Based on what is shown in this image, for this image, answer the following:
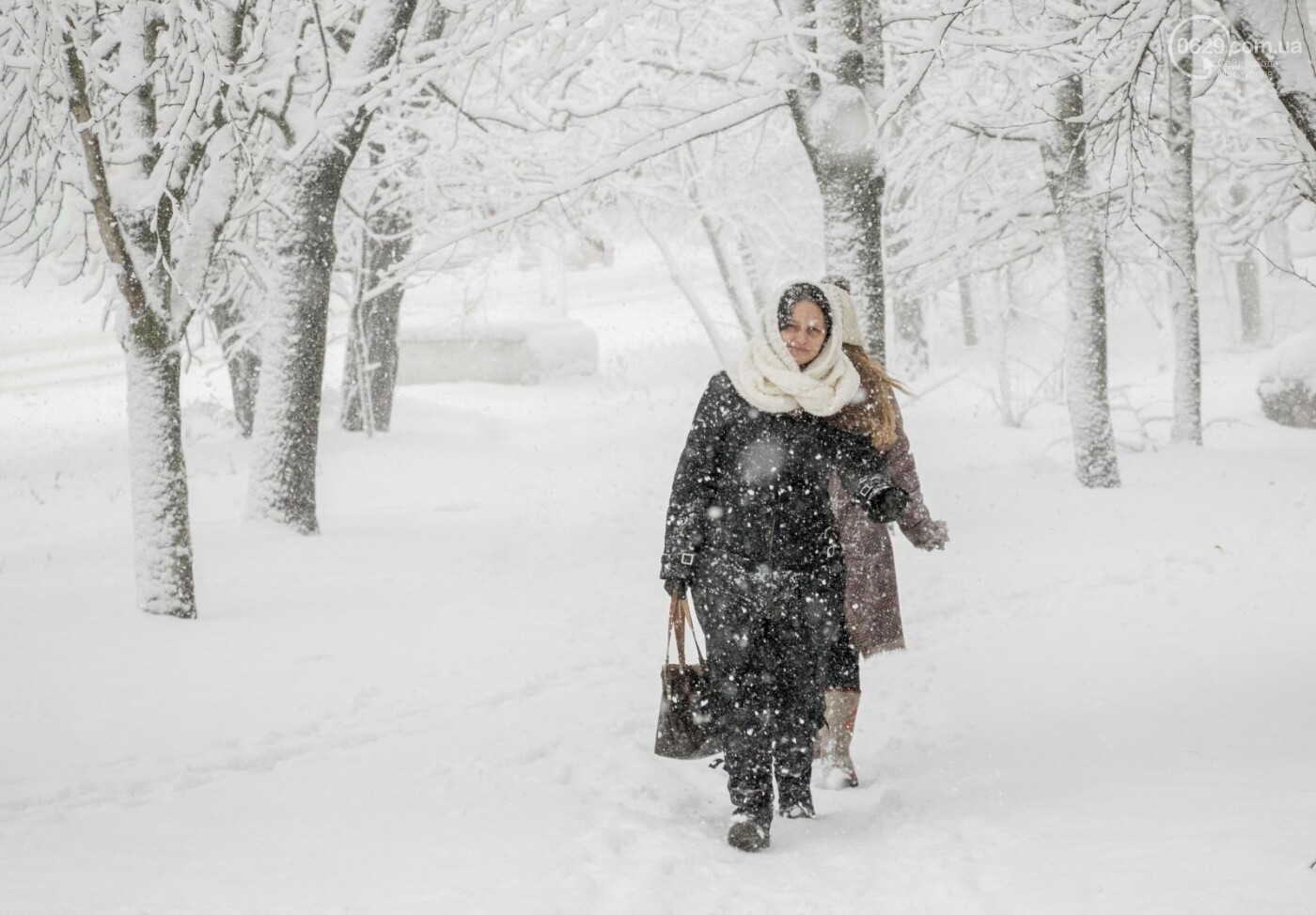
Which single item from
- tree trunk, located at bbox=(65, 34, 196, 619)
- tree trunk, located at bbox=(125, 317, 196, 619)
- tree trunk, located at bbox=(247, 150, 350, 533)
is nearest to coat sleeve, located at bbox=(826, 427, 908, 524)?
tree trunk, located at bbox=(65, 34, 196, 619)

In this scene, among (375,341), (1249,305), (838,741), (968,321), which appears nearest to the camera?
(838,741)

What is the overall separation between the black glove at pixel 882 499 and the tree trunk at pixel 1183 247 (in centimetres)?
959

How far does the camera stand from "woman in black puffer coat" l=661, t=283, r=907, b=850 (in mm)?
3957

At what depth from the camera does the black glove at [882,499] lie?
4.00 metres

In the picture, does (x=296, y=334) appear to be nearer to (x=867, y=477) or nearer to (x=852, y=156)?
(x=852, y=156)

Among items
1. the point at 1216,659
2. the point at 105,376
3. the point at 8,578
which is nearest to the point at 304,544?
the point at 8,578

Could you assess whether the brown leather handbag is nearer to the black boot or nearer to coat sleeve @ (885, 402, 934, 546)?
→ the black boot

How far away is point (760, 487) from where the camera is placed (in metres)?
4.02

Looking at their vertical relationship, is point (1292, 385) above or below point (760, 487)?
below

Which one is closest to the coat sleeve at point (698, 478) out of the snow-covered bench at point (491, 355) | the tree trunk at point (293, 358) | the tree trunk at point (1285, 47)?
the tree trunk at point (1285, 47)

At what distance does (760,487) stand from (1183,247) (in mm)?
11413

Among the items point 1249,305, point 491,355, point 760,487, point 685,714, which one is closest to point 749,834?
point 685,714

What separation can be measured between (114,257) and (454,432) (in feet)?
34.1

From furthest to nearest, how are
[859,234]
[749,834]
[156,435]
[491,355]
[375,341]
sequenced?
[491,355] → [375,341] → [859,234] → [156,435] → [749,834]
